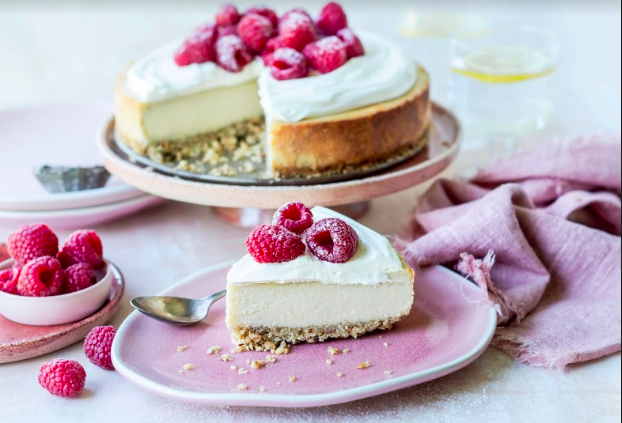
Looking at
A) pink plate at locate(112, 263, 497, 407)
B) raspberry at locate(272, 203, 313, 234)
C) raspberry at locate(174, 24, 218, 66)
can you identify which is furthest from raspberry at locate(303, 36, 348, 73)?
pink plate at locate(112, 263, 497, 407)

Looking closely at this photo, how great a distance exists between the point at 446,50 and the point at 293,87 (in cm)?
125

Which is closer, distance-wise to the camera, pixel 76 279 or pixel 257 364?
pixel 257 364

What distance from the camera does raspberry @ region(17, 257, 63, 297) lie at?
172 centimetres

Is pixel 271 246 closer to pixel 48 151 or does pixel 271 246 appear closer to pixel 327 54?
pixel 327 54

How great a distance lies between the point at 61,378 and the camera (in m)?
1.56

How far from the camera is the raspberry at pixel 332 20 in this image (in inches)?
95.1

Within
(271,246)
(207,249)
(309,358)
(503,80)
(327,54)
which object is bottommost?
(207,249)

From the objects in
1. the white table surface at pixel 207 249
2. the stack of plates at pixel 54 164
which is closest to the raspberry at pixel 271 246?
the white table surface at pixel 207 249

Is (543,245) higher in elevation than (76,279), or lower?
lower

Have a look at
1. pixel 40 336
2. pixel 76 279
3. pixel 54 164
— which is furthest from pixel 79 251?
pixel 54 164

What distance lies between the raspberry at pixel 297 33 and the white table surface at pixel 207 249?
1.81 ft

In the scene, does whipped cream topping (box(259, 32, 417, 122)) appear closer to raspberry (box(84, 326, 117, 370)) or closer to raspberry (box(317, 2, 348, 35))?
raspberry (box(317, 2, 348, 35))

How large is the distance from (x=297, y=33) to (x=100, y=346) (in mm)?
1107

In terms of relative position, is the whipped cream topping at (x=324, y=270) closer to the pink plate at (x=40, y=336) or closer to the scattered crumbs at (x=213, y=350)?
the scattered crumbs at (x=213, y=350)
